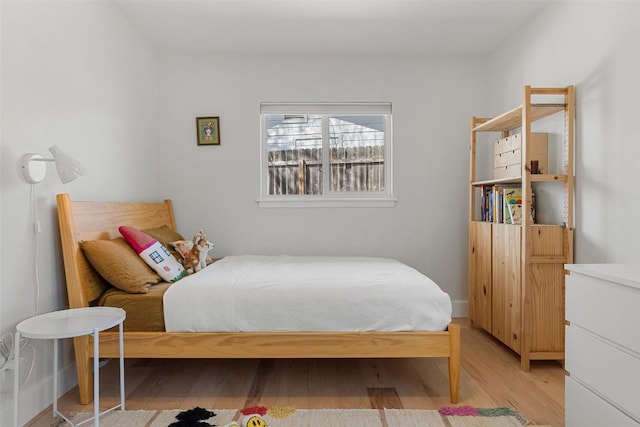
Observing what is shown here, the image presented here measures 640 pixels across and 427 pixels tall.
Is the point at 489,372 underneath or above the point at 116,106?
underneath

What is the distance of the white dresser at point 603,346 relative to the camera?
136cm

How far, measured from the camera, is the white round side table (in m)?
1.56

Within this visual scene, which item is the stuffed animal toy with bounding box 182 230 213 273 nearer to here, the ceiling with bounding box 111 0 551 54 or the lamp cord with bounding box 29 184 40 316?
the lamp cord with bounding box 29 184 40 316

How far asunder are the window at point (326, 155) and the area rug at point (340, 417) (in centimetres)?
206

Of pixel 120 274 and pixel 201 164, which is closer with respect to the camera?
pixel 120 274

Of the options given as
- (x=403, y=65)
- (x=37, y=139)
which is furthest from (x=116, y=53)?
(x=403, y=65)

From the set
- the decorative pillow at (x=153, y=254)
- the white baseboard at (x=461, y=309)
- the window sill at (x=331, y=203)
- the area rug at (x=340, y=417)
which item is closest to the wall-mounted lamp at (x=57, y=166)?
the decorative pillow at (x=153, y=254)

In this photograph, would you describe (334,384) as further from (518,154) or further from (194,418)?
(518,154)

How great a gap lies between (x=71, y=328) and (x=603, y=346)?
84.8 inches

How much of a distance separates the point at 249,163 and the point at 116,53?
→ 1327mm

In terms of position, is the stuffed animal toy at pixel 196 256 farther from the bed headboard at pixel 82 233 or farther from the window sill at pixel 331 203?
the window sill at pixel 331 203

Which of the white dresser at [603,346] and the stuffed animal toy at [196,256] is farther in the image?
the stuffed animal toy at [196,256]

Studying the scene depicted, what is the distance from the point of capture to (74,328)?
1.63 metres

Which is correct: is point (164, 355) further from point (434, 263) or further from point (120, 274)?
point (434, 263)
